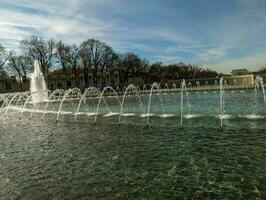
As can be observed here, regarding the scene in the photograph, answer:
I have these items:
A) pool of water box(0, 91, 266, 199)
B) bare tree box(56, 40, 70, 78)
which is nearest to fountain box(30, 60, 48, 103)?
bare tree box(56, 40, 70, 78)

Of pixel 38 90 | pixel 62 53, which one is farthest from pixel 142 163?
pixel 62 53

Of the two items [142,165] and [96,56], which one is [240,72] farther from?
[142,165]

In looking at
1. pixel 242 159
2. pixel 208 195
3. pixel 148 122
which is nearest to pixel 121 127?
pixel 148 122

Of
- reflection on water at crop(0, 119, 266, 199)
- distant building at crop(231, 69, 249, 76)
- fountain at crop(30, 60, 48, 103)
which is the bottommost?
reflection on water at crop(0, 119, 266, 199)

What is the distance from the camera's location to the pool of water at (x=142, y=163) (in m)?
7.09

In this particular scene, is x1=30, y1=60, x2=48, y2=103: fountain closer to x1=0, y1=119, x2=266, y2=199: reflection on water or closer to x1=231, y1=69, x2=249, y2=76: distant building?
x1=0, y1=119, x2=266, y2=199: reflection on water

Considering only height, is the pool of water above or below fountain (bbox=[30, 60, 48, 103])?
below

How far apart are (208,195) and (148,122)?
10.6 m

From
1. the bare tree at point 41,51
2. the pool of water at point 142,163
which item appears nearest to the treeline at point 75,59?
the bare tree at point 41,51

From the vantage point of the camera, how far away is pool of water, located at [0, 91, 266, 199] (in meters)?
7.09

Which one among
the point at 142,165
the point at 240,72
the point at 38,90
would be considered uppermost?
the point at 240,72

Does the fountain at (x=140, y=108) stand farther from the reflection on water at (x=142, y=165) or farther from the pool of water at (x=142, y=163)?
the reflection on water at (x=142, y=165)

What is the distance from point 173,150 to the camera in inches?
406

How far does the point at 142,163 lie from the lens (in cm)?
912
